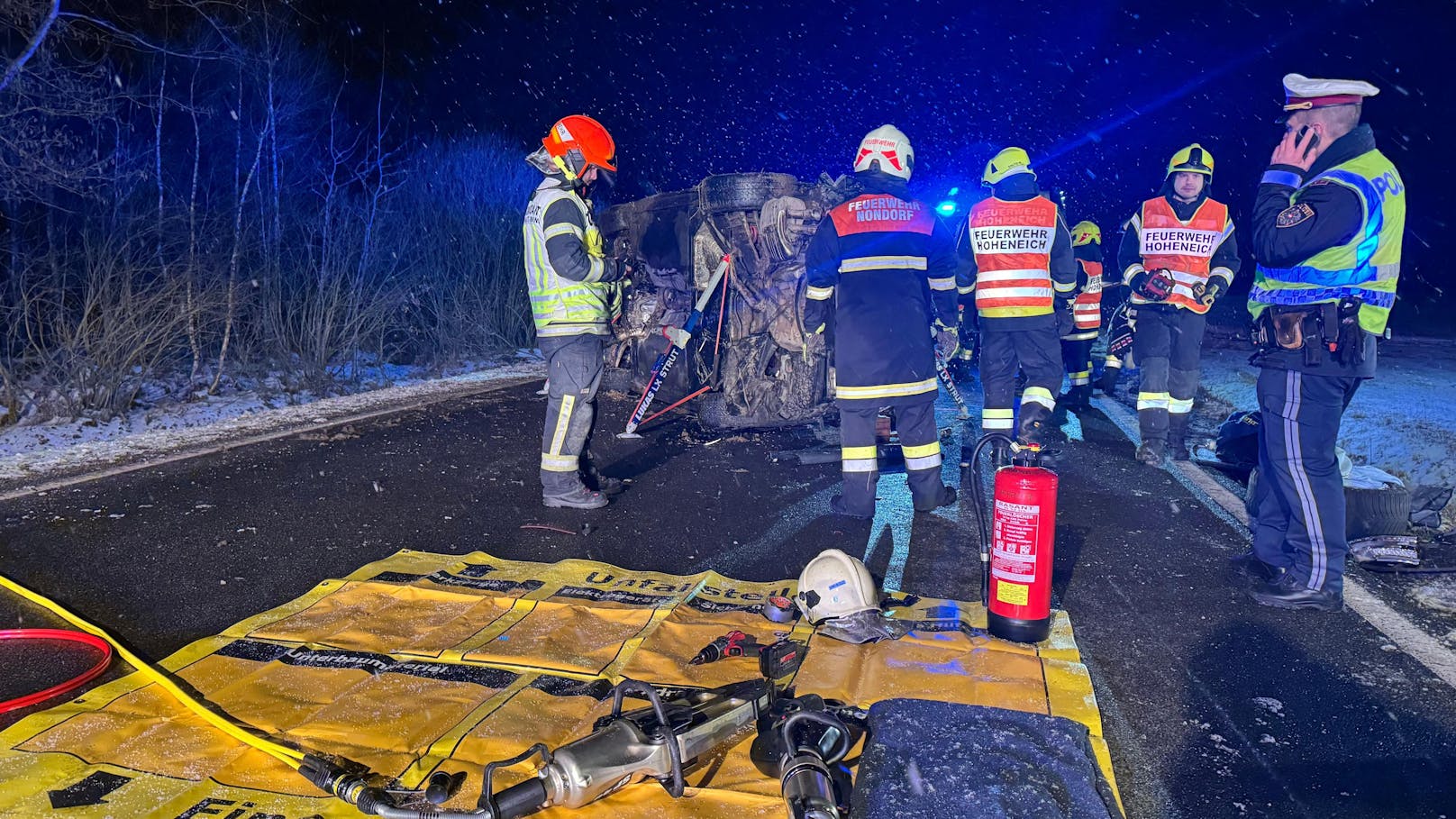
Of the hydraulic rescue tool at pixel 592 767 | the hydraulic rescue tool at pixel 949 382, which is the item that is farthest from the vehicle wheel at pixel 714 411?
the hydraulic rescue tool at pixel 592 767

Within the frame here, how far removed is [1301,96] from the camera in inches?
146

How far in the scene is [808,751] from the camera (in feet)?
6.92

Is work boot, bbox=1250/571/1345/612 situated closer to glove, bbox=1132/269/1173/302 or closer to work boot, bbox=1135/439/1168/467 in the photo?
work boot, bbox=1135/439/1168/467

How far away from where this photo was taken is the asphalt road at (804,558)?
2566 millimetres

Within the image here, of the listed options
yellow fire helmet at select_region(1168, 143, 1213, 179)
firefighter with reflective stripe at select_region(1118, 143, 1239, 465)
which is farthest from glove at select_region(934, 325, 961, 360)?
yellow fire helmet at select_region(1168, 143, 1213, 179)

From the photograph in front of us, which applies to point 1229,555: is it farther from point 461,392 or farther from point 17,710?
point 461,392

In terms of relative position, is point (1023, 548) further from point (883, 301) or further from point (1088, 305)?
point (1088, 305)

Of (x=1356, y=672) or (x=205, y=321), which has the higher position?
(x=205, y=321)

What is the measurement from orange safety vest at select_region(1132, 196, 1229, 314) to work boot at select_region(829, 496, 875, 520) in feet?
10.6

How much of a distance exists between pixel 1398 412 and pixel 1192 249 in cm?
293

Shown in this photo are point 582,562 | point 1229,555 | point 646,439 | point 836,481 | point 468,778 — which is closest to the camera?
point 468,778

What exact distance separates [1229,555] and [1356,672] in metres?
1.34

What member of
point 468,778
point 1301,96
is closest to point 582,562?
point 468,778

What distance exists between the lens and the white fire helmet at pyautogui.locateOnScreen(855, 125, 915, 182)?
4.89m
